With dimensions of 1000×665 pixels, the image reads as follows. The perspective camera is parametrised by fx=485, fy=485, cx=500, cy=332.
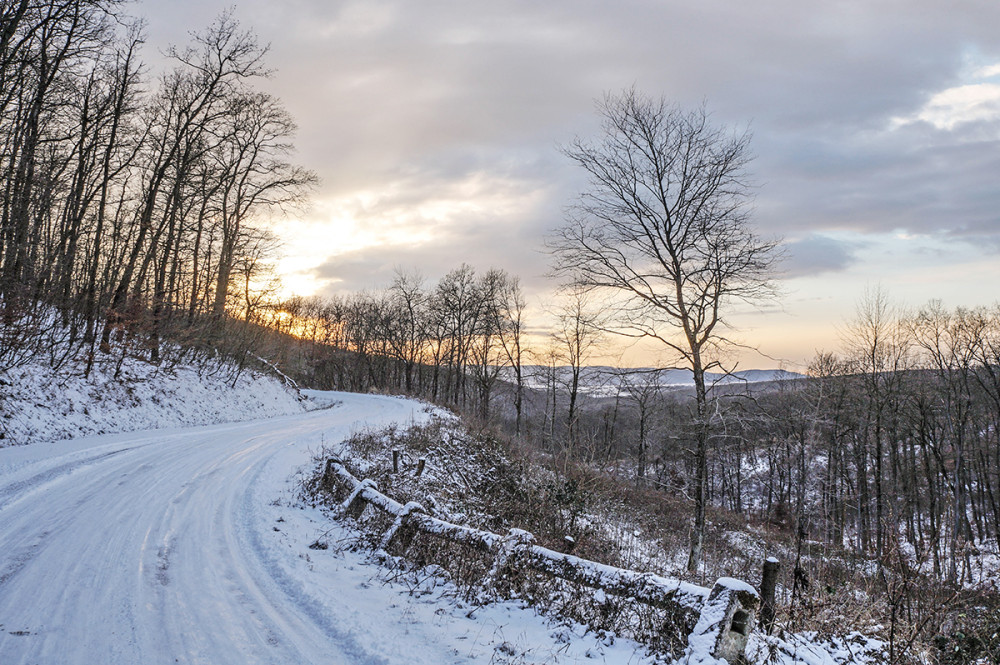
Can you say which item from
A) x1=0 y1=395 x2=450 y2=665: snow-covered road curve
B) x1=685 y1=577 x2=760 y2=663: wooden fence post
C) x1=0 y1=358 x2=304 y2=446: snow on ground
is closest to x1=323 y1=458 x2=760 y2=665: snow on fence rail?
x1=685 y1=577 x2=760 y2=663: wooden fence post

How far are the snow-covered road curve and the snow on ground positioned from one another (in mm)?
2054

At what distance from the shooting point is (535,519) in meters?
11.0

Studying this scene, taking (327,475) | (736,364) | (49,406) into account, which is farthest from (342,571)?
(49,406)

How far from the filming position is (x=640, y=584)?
4980 millimetres

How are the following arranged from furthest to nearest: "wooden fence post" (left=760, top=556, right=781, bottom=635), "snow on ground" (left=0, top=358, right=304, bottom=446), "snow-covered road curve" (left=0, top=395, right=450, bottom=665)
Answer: "snow on ground" (left=0, top=358, right=304, bottom=446) < "wooden fence post" (left=760, top=556, right=781, bottom=635) < "snow-covered road curve" (left=0, top=395, right=450, bottom=665)

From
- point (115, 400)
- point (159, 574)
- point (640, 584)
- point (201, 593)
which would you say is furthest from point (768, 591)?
point (115, 400)

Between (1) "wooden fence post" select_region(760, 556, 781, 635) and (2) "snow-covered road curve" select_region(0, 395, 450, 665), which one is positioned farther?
(1) "wooden fence post" select_region(760, 556, 781, 635)

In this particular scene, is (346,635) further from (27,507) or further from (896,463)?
(896,463)

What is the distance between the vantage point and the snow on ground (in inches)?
476

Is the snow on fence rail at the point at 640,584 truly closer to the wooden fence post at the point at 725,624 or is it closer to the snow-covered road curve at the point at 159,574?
the wooden fence post at the point at 725,624

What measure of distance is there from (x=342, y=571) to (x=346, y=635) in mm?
2055

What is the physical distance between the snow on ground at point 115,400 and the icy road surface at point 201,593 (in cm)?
363

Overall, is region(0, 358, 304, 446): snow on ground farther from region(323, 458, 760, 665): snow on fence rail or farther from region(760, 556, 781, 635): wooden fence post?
region(760, 556, 781, 635): wooden fence post

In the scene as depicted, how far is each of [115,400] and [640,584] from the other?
56.9 feet
